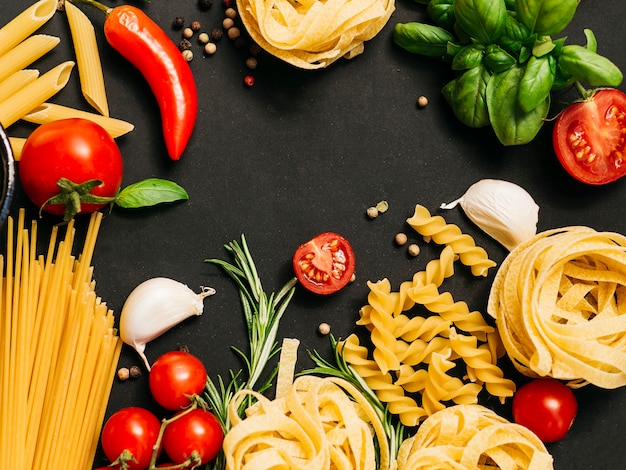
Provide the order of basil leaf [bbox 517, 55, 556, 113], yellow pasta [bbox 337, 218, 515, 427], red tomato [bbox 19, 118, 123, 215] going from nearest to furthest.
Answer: red tomato [bbox 19, 118, 123, 215]
basil leaf [bbox 517, 55, 556, 113]
yellow pasta [bbox 337, 218, 515, 427]

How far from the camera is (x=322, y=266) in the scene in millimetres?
2484

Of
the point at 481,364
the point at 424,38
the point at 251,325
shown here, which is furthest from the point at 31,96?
the point at 481,364

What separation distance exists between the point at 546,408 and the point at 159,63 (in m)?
1.74

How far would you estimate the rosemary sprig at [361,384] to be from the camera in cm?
248

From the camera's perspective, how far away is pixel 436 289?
2.51 m

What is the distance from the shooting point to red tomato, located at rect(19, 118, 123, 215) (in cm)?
224

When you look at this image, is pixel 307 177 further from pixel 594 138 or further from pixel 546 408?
pixel 546 408

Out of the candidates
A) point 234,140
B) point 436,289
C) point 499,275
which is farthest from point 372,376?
point 234,140

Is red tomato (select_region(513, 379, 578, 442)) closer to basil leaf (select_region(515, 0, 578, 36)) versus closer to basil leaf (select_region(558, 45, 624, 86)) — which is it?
basil leaf (select_region(558, 45, 624, 86))

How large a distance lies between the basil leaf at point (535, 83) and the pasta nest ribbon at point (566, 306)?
17.3 inches

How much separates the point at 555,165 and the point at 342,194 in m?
0.79

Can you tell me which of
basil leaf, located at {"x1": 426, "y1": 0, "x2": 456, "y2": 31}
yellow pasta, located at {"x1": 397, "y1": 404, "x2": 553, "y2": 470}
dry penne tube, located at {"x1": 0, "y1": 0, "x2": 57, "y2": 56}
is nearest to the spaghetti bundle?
dry penne tube, located at {"x1": 0, "y1": 0, "x2": 57, "y2": 56}

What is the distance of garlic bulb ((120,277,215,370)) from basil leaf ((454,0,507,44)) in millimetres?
1269

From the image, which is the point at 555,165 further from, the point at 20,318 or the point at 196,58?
the point at 20,318
